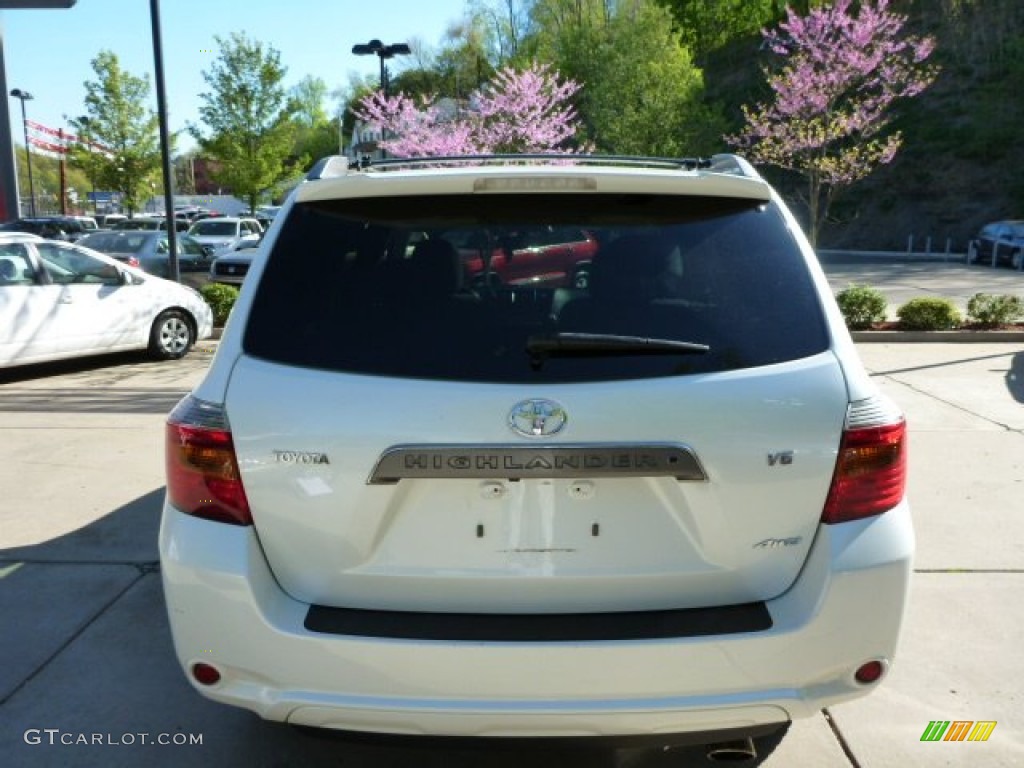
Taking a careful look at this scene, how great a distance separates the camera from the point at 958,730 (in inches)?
122

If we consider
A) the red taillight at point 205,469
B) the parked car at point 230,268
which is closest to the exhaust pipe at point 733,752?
the red taillight at point 205,469

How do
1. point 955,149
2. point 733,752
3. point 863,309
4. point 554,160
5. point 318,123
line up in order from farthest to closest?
point 318,123 → point 955,149 → point 863,309 → point 554,160 → point 733,752

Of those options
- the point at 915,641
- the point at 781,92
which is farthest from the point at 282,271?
the point at 781,92

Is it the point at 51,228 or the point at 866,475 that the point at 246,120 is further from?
the point at 866,475

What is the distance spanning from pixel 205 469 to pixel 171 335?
31.3 ft

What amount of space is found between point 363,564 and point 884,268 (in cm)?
3296

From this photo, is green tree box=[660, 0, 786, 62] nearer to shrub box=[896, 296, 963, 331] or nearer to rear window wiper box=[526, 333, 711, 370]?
shrub box=[896, 296, 963, 331]

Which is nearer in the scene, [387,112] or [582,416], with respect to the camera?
[582,416]

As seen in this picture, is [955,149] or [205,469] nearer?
[205,469]

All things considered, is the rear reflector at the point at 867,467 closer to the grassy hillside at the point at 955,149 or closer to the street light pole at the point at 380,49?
the street light pole at the point at 380,49

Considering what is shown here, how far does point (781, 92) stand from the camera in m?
16.8

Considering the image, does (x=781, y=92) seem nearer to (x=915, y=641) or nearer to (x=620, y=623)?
(x=915, y=641)

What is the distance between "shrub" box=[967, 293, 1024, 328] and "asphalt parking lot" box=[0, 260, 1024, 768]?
5918 mm

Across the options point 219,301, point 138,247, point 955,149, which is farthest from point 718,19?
point 219,301
